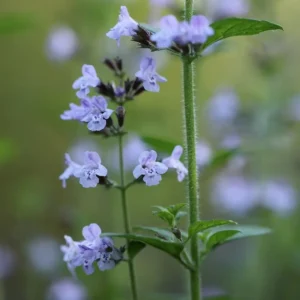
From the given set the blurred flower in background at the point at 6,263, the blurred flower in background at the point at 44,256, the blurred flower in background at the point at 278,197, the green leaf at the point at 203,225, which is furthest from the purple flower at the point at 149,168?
the blurred flower in background at the point at 44,256

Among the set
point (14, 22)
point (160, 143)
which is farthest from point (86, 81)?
point (14, 22)

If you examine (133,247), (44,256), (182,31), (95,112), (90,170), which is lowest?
(44,256)

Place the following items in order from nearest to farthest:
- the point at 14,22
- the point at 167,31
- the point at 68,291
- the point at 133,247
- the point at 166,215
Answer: the point at 167,31 → the point at 166,215 → the point at 133,247 → the point at 14,22 → the point at 68,291

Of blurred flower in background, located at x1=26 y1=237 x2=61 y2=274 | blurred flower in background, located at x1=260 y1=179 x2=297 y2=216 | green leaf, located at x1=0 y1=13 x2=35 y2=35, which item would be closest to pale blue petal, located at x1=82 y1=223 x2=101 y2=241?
green leaf, located at x1=0 y1=13 x2=35 y2=35

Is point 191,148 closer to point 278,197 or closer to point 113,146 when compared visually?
point 278,197

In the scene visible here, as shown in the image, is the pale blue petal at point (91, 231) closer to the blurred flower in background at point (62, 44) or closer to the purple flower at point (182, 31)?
the purple flower at point (182, 31)

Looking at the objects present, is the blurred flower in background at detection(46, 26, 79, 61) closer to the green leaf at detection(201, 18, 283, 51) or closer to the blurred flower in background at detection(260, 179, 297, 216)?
the blurred flower in background at detection(260, 179, 297, 216)
